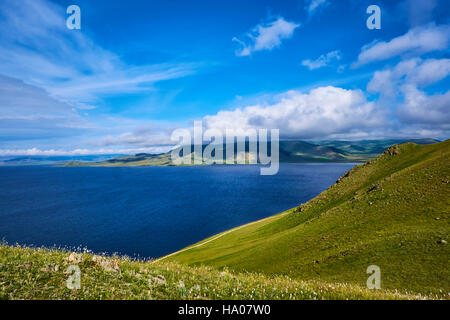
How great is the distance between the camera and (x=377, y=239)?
30906 mm

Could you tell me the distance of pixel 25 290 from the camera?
756 centimetres

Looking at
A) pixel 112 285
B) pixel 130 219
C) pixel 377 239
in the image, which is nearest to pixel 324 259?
pixel 377 239

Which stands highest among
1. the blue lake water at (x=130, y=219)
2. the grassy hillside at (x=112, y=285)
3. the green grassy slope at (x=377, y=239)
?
the grassy hillside at (x=112, y=285)

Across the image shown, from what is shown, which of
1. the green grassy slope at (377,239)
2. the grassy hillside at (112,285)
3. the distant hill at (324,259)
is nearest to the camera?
the grassy hillside at (112,285)

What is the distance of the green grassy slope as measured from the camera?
23.5 metres

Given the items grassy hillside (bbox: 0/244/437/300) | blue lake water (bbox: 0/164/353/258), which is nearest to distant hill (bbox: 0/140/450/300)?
grassy hillside (bbox: 0/244/437/300)

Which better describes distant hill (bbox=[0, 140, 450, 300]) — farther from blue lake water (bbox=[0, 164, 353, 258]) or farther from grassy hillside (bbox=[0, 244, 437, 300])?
blue lake water (bbox=[0, 164, 353, 258])

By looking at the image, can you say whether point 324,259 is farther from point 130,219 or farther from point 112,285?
point 130,219

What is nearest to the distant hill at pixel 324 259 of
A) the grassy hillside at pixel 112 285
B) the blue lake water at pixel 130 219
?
the grassy hillside at pixel 112 285

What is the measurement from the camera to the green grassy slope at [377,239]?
77.0ft

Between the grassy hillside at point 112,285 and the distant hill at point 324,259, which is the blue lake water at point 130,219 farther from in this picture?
the grassy hillside at point 112,285

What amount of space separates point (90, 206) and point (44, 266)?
157168 millimetres

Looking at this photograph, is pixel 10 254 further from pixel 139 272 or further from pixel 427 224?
pixel 427 224

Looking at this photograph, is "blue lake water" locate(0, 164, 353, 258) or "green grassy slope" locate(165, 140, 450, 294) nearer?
"green grassy slope" locate(165, 140, 450, 294)
